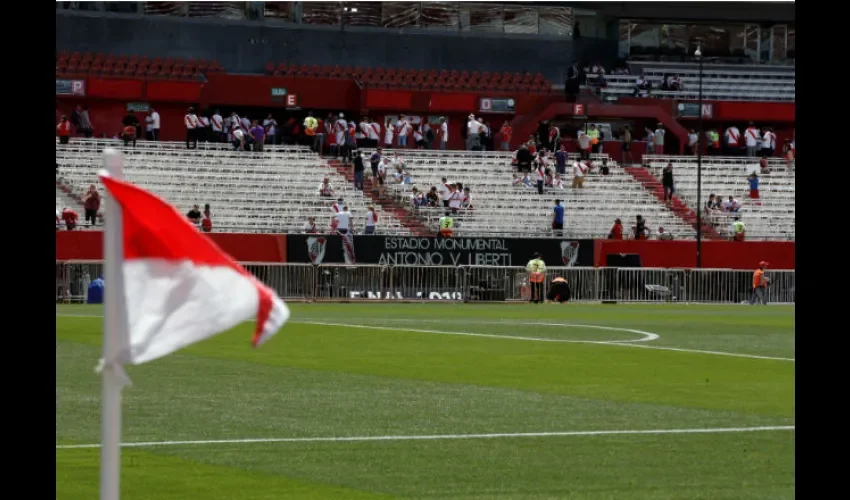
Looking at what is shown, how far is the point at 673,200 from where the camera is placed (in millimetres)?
67375

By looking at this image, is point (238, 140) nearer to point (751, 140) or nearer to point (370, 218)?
point (370, 218)

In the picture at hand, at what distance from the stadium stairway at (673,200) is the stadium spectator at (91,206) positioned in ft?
78.4

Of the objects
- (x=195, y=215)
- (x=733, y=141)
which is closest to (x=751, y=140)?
(x=733, y=141)

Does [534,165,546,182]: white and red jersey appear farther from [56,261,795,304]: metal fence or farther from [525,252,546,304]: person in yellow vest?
[525,252,546,304]: person in yellow vest

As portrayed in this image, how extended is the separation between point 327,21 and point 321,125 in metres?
8.89

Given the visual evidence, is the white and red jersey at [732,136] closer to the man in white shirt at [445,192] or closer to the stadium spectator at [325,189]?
the man in white shirt at [445,192]

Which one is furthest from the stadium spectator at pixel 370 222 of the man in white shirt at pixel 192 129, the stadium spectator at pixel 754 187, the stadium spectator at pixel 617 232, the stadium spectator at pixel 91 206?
the stadium spectator at pixel 754 187

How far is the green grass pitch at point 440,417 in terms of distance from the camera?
495 inches

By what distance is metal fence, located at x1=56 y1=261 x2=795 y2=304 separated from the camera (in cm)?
4728

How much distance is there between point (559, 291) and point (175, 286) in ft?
148

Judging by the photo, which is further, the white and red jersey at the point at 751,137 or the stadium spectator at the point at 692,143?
the stadium spectator at the point at 692,143

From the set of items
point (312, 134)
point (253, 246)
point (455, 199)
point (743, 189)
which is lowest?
point (253, 246)
